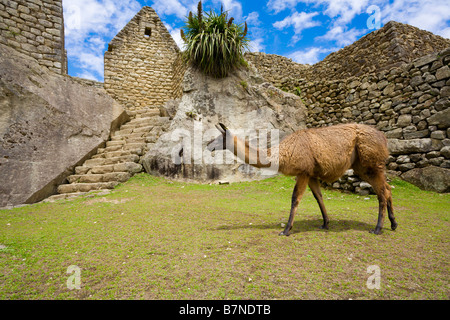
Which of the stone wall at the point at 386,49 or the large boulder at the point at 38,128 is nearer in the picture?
the large boulder at the point at 38,128

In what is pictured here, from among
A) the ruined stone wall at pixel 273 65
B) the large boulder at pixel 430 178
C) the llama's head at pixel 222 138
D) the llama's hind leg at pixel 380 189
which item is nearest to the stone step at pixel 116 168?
the llama's head at pixel 222 138

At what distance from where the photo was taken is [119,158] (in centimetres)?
863

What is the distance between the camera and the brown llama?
12.2 feet

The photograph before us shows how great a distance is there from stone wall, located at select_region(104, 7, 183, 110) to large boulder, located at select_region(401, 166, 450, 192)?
11427 mm

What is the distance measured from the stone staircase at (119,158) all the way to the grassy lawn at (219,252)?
1.73 m

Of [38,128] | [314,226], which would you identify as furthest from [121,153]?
[314,226]

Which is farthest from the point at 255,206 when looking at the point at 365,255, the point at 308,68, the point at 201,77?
the point at 308,68

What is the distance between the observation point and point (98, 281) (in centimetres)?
237

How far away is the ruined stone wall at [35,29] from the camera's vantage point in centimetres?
859

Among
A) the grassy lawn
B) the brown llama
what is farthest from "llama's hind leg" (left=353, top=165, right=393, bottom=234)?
the grassy lawn

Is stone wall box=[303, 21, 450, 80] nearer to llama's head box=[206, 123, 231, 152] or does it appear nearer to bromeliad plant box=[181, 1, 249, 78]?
bromeliad plant box=[181, 1, 249, 78]

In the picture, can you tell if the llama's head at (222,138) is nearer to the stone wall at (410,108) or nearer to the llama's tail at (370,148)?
the llama's tail at (370,148)
